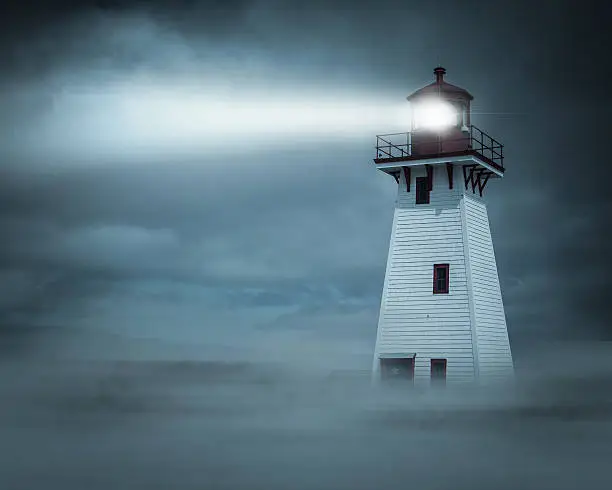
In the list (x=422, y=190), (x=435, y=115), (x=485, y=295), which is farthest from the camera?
(x=435, y=115)

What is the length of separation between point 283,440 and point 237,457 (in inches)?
116

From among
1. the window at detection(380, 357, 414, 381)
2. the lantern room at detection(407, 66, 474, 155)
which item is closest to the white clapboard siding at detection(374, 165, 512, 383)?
the window at detection(380, 357, 414, 381)

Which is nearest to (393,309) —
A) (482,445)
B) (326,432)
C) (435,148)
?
(435,148)

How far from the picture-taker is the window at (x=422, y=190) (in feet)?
120

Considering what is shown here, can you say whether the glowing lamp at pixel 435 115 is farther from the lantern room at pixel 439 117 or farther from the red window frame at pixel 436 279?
the red window frame at pixel 436 279

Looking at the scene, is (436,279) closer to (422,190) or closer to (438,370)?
(438,370)

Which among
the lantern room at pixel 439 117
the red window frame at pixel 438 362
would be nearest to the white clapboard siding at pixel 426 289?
the red window frame at pixel 438 362

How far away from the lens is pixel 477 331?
3419 centimetres

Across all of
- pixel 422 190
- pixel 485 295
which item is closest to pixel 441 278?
pixel 485 295

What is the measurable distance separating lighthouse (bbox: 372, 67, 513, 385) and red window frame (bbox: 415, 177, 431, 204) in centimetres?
4

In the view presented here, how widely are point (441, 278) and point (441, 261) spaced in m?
0.65

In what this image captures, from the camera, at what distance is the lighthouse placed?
34.5 m

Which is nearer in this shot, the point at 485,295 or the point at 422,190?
the point at 485,295

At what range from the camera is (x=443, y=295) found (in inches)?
1378
